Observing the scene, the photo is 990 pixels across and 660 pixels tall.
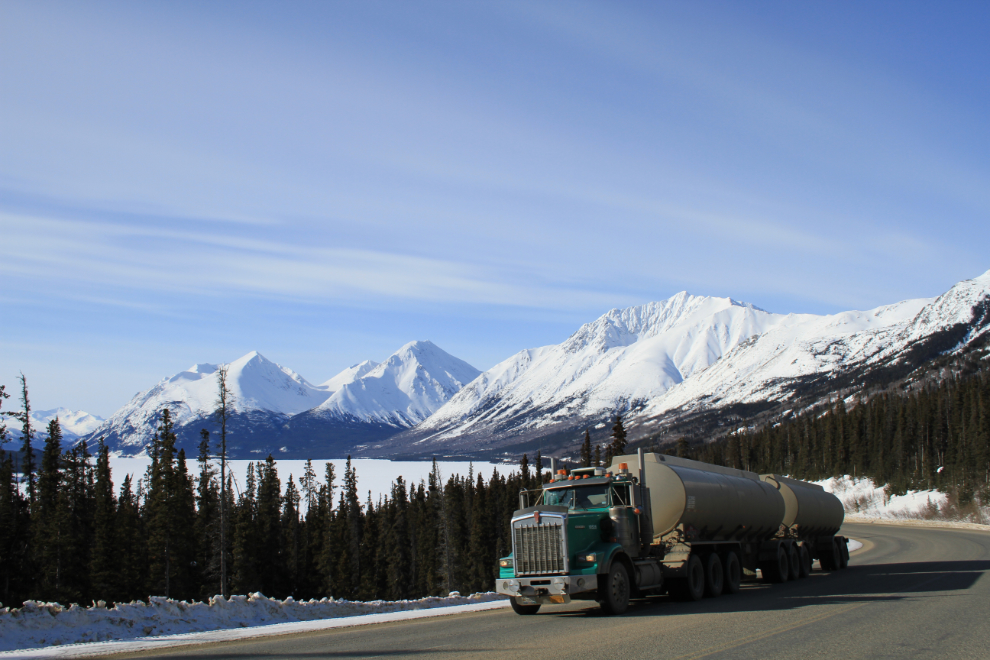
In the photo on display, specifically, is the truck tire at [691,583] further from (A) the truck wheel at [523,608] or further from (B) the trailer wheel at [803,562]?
(B) the trailer wheel at [803,562]

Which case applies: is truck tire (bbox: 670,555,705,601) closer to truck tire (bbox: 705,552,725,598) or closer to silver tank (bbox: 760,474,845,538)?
truck tire (bbox: 705,552,725,598)

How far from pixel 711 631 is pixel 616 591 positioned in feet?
12.6

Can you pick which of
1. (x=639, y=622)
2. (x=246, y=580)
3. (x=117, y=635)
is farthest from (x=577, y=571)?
(x=246, y=580)

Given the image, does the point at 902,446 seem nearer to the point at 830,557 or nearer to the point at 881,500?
the point at 881,500

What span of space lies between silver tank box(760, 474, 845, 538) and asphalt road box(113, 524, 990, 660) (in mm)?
5369

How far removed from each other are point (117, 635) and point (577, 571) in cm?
996

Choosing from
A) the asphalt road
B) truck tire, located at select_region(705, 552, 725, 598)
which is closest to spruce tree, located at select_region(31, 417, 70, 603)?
the asphalt road

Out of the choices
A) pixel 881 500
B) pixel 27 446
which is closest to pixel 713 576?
pixel 27 446

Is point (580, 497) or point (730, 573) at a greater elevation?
point (580, 497)

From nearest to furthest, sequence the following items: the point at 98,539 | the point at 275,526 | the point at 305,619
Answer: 1. the point at 305,619
2. the point at 98,539
3. the point at 275,526

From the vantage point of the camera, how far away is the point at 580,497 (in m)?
19.2

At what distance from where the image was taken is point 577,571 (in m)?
17.3

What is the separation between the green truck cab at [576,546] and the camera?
1723 cm

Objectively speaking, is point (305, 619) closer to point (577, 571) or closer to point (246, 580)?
point (577, 571)
